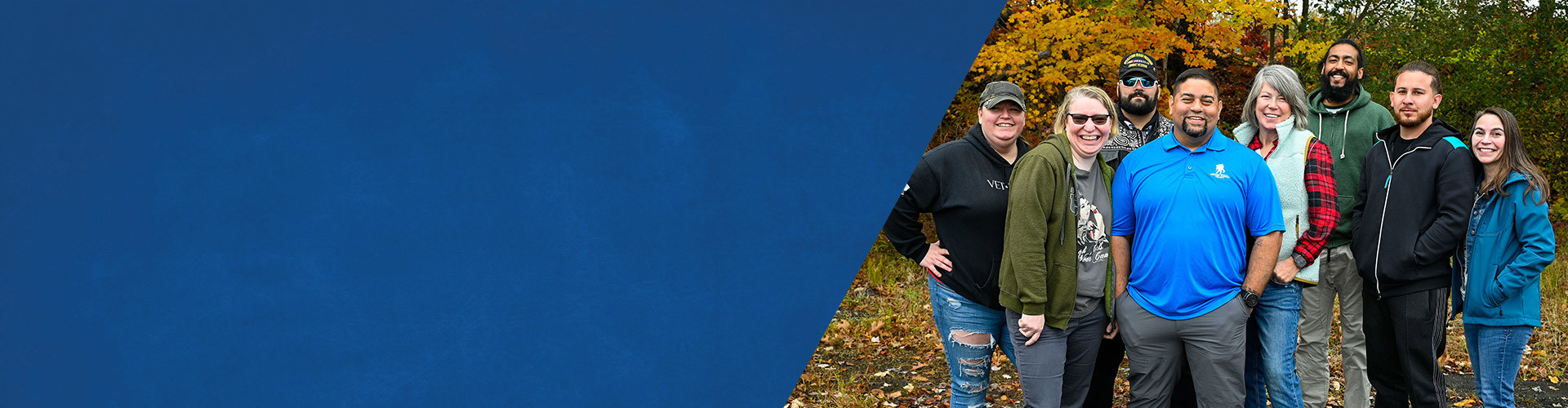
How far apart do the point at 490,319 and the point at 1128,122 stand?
2837mm

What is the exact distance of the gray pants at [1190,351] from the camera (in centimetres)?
347

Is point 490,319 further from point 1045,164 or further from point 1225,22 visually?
point 1225,22

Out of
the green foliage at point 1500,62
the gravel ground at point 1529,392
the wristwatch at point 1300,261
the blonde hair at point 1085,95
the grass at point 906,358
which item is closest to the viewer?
the blonde hair at point 1085,95

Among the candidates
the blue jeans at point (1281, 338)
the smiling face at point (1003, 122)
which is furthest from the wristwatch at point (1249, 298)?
the smiling face at point (1003, 122)

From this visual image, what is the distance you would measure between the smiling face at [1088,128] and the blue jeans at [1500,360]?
1464mm

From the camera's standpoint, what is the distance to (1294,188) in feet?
12.1

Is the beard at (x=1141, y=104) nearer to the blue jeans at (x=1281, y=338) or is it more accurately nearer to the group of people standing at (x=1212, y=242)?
the group of people standing at (x=1212, y=242)

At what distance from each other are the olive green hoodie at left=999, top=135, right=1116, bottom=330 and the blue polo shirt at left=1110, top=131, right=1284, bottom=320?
0.25 m

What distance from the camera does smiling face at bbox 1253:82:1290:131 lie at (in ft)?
12.4

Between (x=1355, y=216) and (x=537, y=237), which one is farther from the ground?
(x=537, y=237)

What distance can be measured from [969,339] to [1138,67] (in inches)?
49.9

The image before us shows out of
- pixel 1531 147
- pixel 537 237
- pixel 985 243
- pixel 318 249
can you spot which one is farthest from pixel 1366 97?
pixel 1531 147

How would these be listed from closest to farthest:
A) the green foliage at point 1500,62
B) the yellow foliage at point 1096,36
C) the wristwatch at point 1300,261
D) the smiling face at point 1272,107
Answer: the wristwatch at point 1300,261 < the smiling face at point 1272,107 < the yellow foliage at point 1096,36 < the green foliage at point 1500,62

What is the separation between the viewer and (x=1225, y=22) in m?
10.9
